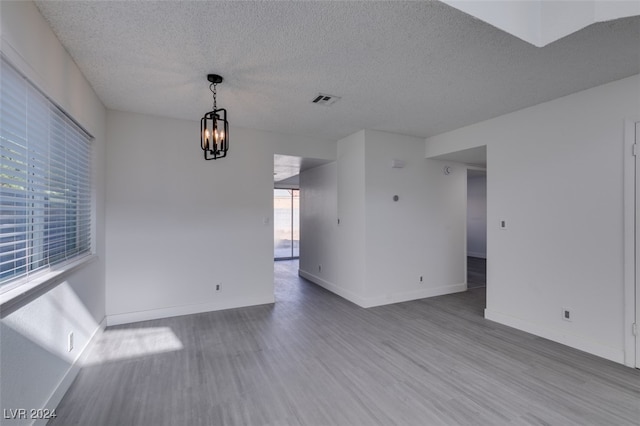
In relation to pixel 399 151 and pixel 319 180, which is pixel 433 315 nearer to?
pixel 399 151

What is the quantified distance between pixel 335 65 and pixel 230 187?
2465 millimetres

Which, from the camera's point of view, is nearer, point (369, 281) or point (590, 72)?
point (590, 72)

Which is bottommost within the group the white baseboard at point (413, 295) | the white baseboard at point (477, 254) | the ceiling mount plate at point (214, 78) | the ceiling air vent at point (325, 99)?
the white baseboard at point (413, 295)

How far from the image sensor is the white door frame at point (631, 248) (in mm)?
2688

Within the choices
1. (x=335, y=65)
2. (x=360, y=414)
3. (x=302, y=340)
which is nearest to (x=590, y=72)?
(x=335, y=65)

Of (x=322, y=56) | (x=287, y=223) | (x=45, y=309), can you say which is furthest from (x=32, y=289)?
(x=287, y=223)

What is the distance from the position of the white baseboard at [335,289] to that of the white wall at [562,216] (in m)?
1.76

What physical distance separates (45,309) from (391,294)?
3.99 m

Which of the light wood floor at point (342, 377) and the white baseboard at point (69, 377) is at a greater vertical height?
the white baseboard at point (69, 377)

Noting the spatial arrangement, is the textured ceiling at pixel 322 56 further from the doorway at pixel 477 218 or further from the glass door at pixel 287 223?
the doorway at pixel 477 218

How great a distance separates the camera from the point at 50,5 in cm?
183

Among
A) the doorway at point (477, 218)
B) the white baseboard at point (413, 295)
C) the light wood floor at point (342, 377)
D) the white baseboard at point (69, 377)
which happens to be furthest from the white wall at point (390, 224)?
the doorway at point (477, 218)

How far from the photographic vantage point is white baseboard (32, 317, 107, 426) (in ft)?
6.57

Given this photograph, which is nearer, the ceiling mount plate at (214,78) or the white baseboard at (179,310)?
the ceiling mount plate at (214,78)
